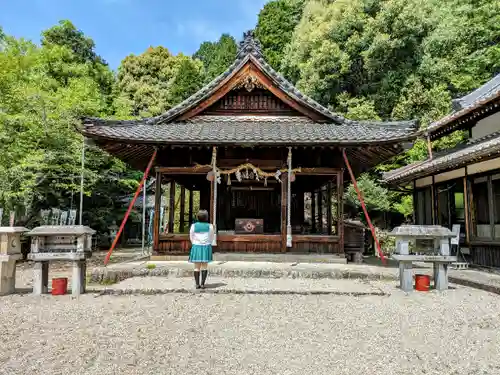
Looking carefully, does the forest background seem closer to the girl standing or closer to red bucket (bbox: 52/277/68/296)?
red bucket (bbox: 52/277/68/296)

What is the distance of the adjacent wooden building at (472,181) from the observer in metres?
10.9

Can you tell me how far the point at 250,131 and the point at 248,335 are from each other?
311 inches

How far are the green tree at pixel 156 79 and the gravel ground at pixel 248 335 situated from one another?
29.2 m

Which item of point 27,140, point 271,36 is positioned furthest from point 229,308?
point 271,36

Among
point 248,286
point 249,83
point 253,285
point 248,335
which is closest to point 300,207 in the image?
point 249,83

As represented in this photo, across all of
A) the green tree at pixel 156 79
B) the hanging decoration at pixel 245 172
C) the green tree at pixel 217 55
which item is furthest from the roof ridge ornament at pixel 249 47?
the green tree at pixel 217 55

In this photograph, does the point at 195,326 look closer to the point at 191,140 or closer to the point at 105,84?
the point at 191,140

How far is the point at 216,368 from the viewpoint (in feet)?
11.8

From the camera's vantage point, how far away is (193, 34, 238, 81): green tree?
38031 mm

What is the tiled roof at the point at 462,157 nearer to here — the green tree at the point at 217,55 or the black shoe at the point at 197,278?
the black shoe at the point at 197,278

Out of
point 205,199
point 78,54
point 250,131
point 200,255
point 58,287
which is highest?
point 78,54

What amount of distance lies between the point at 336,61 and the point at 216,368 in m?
26.7

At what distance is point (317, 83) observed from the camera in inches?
1081

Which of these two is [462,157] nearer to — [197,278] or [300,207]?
[300,207]
